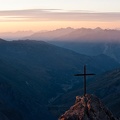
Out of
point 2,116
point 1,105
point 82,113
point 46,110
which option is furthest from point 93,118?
point 46,110

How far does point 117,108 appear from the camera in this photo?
166625 mm

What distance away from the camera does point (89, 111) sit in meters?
21.7

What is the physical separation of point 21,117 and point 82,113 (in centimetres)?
14553

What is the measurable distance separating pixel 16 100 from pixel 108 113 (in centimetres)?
17096

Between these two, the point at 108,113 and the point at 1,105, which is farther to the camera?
the point at 1,105

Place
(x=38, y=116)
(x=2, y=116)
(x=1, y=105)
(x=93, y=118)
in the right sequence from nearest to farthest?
1. (x=93, y=118)
2. (x=2, y=116)
3. (x=1, y=105)
4. (x=38, y=116)

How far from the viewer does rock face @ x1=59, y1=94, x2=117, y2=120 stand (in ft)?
70.4

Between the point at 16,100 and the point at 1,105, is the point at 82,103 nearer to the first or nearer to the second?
the point at 1,105

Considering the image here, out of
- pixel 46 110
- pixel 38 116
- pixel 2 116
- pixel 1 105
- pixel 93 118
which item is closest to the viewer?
pixel 93 118

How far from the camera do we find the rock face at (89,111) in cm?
2147

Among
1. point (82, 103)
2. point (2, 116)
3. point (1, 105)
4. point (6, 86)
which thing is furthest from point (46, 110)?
point (82, 103)

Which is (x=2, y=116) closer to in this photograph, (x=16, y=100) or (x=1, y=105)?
(x=1, y=105)

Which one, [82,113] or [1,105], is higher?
[82,113]

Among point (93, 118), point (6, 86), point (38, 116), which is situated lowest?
point (38, 116)
